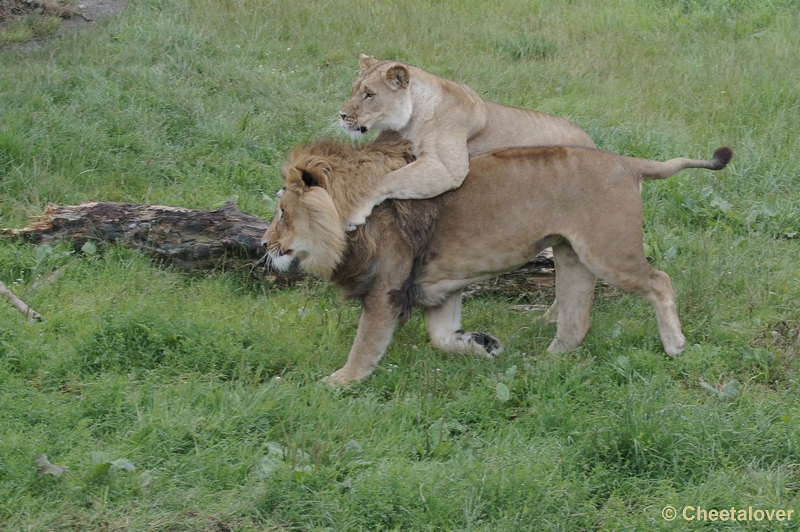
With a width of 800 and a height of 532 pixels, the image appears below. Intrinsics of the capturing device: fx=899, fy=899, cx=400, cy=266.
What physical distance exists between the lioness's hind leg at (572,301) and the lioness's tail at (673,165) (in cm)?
64

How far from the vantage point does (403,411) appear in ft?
14.9

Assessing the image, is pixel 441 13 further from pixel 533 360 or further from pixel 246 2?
pixel 533 360

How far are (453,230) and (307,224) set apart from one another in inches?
33.5

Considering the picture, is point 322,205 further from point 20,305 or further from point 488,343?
point 20,305

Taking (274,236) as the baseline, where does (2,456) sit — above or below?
below

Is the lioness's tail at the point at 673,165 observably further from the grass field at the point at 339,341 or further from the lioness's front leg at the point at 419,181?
the lioness's front leg at the point at 419,181

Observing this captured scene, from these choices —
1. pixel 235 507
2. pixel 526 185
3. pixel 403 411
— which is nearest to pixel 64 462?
pixel 235 507

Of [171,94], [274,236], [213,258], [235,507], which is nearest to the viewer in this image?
[235,507]

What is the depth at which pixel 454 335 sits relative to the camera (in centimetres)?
529

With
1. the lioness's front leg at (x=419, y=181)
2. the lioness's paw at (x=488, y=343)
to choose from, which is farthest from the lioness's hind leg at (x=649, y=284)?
the lioness's front leg at (x=419, y=181)

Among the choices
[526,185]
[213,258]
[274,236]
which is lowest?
[213,258]

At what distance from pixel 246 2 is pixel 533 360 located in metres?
6.93

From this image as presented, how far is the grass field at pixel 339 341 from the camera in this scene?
3.84 meters

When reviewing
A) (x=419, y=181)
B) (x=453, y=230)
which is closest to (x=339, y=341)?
(x=453, y=230)
